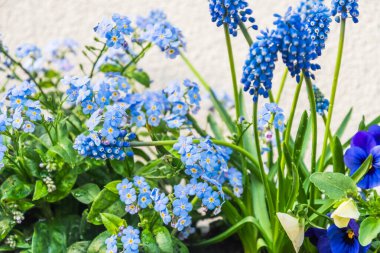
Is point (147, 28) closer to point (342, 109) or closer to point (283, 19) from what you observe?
point (283, 19)

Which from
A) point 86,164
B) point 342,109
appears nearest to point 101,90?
point 86,164

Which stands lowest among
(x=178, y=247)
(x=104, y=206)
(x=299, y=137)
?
(x=178, y=247)

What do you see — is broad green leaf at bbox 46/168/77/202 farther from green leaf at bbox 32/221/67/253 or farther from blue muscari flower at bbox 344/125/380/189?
blue muscari flower at bbox 344/125/380/189

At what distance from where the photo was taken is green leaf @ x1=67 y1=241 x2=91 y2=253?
5.09 feet

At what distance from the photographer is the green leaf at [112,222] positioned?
1.49m

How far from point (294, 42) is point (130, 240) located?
0.51 m

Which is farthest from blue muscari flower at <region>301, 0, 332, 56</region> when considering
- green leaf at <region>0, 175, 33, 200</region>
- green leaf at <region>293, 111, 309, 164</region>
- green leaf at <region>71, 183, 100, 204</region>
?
green leaf at <region>0, 175, 33, 200</region>

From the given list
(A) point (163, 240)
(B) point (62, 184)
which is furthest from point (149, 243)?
(B) point (62, 184)

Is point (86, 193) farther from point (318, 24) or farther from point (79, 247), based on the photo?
point (318, 24)

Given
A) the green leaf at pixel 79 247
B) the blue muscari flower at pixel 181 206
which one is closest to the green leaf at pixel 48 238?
the green leaf at pixel 79 247

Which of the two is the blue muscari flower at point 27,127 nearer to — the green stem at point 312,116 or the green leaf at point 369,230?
the green stem at point 312,116

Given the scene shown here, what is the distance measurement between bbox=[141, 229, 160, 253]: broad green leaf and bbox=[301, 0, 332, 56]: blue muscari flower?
505 millimetres

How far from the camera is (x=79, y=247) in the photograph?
1.56 meters

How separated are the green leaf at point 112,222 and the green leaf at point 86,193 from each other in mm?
95
